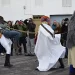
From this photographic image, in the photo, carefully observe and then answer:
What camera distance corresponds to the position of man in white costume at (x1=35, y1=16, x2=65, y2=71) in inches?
369

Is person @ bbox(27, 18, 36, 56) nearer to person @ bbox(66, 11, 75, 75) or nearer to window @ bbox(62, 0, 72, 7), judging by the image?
person @ bbox(66, 11, 75, 75)

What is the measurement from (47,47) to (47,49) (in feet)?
0.22

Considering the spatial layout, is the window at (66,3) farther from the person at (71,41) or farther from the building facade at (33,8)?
the person at (71,41)

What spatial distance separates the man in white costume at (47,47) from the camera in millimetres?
9367

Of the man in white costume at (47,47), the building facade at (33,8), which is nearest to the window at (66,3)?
the building facade at (33,8)

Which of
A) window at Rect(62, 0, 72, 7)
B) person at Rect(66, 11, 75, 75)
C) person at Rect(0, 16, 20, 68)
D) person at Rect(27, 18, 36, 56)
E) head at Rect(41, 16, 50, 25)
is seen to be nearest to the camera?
person at Rect(66, 11, 75, 75)

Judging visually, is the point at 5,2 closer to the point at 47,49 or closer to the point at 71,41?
the point at 47,49

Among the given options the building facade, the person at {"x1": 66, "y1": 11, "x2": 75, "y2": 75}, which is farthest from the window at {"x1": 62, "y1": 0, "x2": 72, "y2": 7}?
the person at {"x1": 66, "y1": 11, "x2": 75, "y2": 75}

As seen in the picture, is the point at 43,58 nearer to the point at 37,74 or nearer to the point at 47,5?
the point at 37,74

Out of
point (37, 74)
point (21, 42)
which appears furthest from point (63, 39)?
point (37, 74)

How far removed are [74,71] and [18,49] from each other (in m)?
8.15

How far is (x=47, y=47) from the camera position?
9445 mm

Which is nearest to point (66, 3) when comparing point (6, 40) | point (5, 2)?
point (5, 2)

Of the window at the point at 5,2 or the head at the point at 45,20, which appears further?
the window at the point at 5,2
